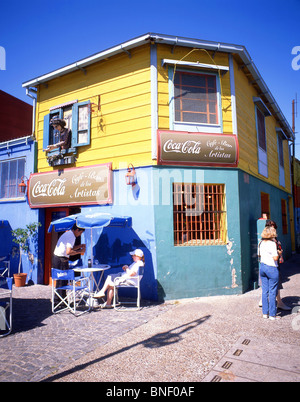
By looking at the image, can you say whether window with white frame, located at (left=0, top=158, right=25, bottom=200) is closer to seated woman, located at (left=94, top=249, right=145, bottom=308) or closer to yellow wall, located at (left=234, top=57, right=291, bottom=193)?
seated woman, located at (left=94, top=249, right=145, bottom=308)

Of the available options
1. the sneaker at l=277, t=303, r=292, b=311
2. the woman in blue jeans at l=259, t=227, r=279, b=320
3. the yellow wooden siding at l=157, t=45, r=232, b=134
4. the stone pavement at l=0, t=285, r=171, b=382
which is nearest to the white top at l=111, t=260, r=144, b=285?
the stone pavement at l=0, t=285, r=171, b=382

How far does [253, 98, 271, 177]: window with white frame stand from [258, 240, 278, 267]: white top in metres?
5.42

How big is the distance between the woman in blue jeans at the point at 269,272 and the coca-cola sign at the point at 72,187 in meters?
4.45

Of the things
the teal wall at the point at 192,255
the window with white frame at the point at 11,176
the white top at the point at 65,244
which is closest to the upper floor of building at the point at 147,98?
the teal wall at the point at 192,255

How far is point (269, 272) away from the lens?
5.59 meters

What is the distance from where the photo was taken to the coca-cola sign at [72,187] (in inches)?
324

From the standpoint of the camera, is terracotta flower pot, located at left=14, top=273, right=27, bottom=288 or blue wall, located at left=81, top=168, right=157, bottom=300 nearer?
blue wall, located at left=81, top=168, right=157, bottom=300

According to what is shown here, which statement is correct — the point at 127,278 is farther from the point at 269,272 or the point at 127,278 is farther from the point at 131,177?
the point at 269,272

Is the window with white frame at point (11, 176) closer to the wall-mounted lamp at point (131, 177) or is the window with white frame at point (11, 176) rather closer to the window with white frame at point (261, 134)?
the wall-mounted lamp at point (131, 177)

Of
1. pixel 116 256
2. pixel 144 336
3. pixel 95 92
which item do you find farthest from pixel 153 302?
pixel 95 92

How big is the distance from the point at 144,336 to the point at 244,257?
14.4ft

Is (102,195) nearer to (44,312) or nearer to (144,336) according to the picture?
(44,312)

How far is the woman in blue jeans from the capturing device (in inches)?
218
